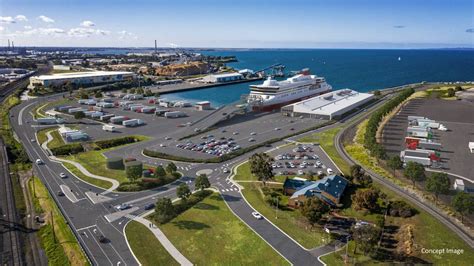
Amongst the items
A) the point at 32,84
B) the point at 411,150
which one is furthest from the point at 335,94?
the point at 32,84

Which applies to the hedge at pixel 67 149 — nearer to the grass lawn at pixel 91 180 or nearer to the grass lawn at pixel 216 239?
the grass lawn at pixel 91 180

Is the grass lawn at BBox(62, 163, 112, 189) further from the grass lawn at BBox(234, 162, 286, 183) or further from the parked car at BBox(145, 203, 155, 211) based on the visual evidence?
the grass lawn at BBox(234, 162, 286, 183)

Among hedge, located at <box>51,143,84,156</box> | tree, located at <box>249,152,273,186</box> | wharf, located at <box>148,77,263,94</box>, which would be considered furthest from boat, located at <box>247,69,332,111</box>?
tree, located at <box>249,152,273,186</box>

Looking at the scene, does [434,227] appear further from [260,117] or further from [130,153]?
[260,117]

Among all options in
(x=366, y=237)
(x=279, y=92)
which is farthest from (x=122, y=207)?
(x=279, y=92)

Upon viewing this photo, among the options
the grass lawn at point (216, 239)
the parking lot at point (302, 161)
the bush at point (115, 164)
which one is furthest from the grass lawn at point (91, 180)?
the parking lot at point (302, 161)

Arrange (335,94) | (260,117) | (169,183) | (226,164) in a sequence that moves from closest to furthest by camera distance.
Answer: (169,183), (226,164), (260,117), (335,94)

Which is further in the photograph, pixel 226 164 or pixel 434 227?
pixel 226 164
